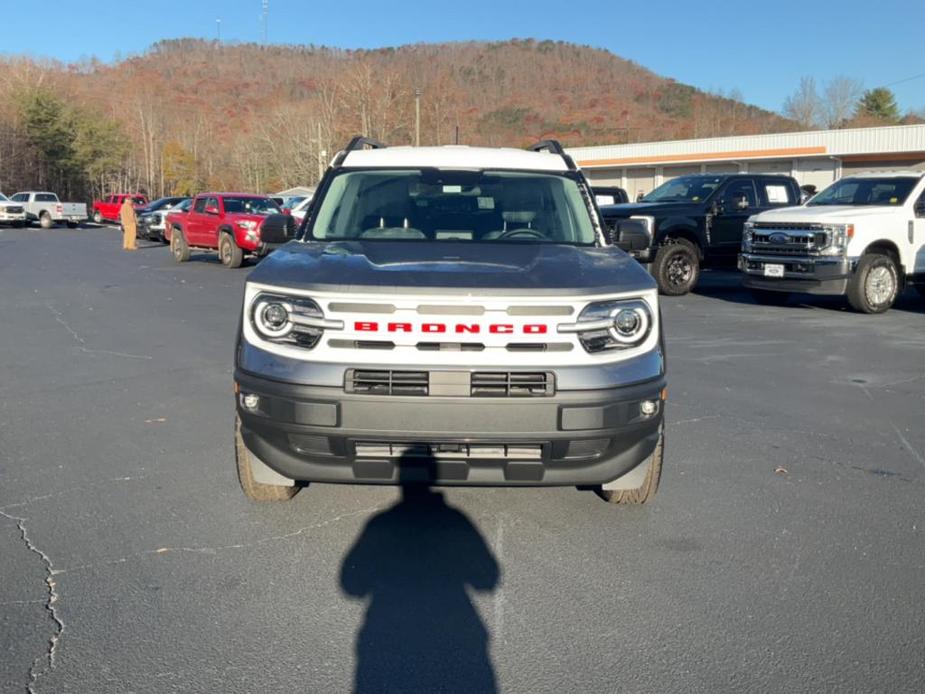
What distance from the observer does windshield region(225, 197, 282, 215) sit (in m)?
21.5

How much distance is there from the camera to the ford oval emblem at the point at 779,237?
12641mm

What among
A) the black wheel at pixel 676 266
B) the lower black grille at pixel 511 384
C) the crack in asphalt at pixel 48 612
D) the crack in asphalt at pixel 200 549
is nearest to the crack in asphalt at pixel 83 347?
the crack in asphalt at pixel 48 612

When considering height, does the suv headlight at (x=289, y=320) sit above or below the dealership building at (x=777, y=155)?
below

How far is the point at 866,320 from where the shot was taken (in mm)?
12031

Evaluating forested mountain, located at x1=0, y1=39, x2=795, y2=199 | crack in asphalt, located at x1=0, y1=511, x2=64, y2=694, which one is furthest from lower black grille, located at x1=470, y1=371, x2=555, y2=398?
forested mountain, located at x1=0, y1=39, x2=795, y2=199

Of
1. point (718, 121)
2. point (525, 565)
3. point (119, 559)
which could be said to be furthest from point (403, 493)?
point (718, 121)

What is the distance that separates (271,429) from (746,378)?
18.1 feet

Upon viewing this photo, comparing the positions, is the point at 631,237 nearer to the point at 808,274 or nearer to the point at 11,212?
the point at 808,274

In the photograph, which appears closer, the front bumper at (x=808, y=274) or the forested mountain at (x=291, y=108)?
the front bumper at (x=808, y=274)

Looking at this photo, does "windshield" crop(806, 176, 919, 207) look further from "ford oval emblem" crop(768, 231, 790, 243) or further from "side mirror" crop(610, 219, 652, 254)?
"side mirror" crop(610, 219, 652, 254)

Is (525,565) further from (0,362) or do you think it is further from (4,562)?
(0,362)

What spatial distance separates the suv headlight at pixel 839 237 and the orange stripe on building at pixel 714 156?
31347mm

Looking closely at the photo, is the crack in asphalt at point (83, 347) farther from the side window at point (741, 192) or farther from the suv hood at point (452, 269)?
the side window at point (741, 192)

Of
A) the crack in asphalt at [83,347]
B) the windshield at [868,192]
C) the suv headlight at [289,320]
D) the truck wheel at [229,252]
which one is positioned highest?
the windshield at [868,192]
